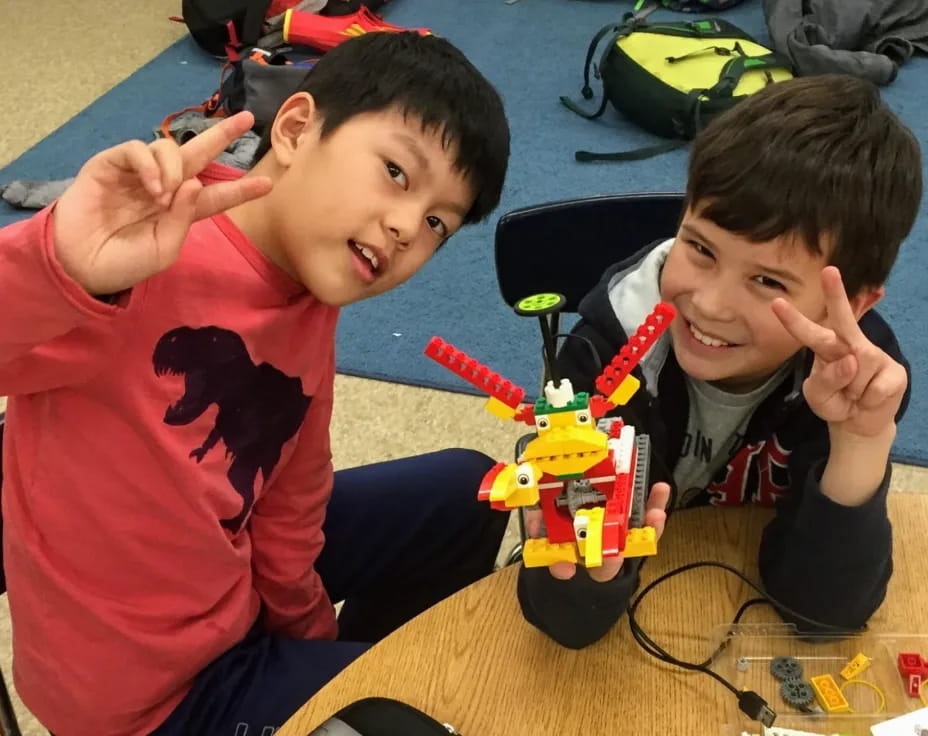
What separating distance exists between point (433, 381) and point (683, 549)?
1.23 meters

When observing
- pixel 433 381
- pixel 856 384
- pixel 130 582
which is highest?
pixel 856 384

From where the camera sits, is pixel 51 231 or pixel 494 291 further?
pixel 494 291

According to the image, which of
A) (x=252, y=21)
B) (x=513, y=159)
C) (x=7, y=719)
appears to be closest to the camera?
(x=7, y=719)

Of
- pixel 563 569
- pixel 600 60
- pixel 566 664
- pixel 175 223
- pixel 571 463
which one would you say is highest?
pixel 175 223

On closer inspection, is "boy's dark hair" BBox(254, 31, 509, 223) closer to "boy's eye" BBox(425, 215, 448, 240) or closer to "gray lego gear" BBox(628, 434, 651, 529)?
"boy's eye" BBox(425, 215, 448, 240)

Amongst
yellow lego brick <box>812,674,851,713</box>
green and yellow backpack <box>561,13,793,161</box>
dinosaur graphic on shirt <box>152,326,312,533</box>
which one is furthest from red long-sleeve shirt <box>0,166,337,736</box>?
green and yellow backpack <box>561,13,793,161</box>

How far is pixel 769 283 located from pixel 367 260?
38 cm

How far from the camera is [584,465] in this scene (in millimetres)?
619

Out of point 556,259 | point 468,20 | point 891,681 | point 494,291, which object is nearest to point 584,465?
point 891,681

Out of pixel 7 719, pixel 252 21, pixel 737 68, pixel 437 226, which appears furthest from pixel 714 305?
pixel 252 21

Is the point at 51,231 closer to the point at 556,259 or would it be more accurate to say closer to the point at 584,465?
the point at 584,465

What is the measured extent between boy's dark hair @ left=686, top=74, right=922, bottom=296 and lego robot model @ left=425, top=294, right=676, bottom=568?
0.81 ft

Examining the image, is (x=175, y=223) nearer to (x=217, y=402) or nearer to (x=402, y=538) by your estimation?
(x=217, y=402)

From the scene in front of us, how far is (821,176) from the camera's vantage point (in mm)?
829
